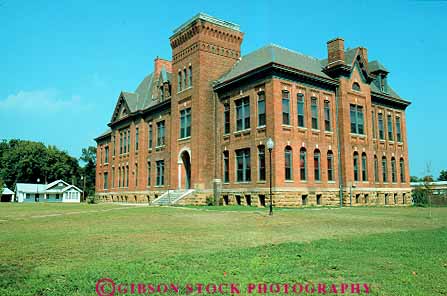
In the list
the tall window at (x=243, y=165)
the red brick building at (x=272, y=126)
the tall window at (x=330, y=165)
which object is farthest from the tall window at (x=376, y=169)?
the tall window at (x=243, y=165)

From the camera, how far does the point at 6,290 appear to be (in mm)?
5969

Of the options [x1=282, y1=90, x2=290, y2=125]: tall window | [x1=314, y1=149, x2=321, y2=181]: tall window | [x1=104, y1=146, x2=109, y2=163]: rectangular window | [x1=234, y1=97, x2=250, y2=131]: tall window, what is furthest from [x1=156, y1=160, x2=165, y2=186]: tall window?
[x1=104, y1=146, x2=109, y2=163]: rectangular window

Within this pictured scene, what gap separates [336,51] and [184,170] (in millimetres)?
17733

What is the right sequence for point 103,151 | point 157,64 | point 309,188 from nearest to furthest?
point 309,188 → point 157,64 → point 103,151

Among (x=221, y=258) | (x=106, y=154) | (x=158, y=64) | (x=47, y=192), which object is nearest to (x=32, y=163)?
(x=47, y=192)

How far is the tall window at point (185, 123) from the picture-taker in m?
36.4

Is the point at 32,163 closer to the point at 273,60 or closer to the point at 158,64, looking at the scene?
the point at 158,64

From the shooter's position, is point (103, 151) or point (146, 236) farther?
point (103, 151)

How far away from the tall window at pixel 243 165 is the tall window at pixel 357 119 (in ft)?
34.1

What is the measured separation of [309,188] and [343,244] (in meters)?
20.0

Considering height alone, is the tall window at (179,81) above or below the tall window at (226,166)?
above

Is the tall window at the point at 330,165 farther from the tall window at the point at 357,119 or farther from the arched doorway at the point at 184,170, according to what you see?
the arched doorway at the point at 184,170

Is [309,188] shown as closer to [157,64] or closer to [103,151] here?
[157,64]

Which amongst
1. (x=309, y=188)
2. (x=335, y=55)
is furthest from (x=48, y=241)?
(x=335, y=55)
